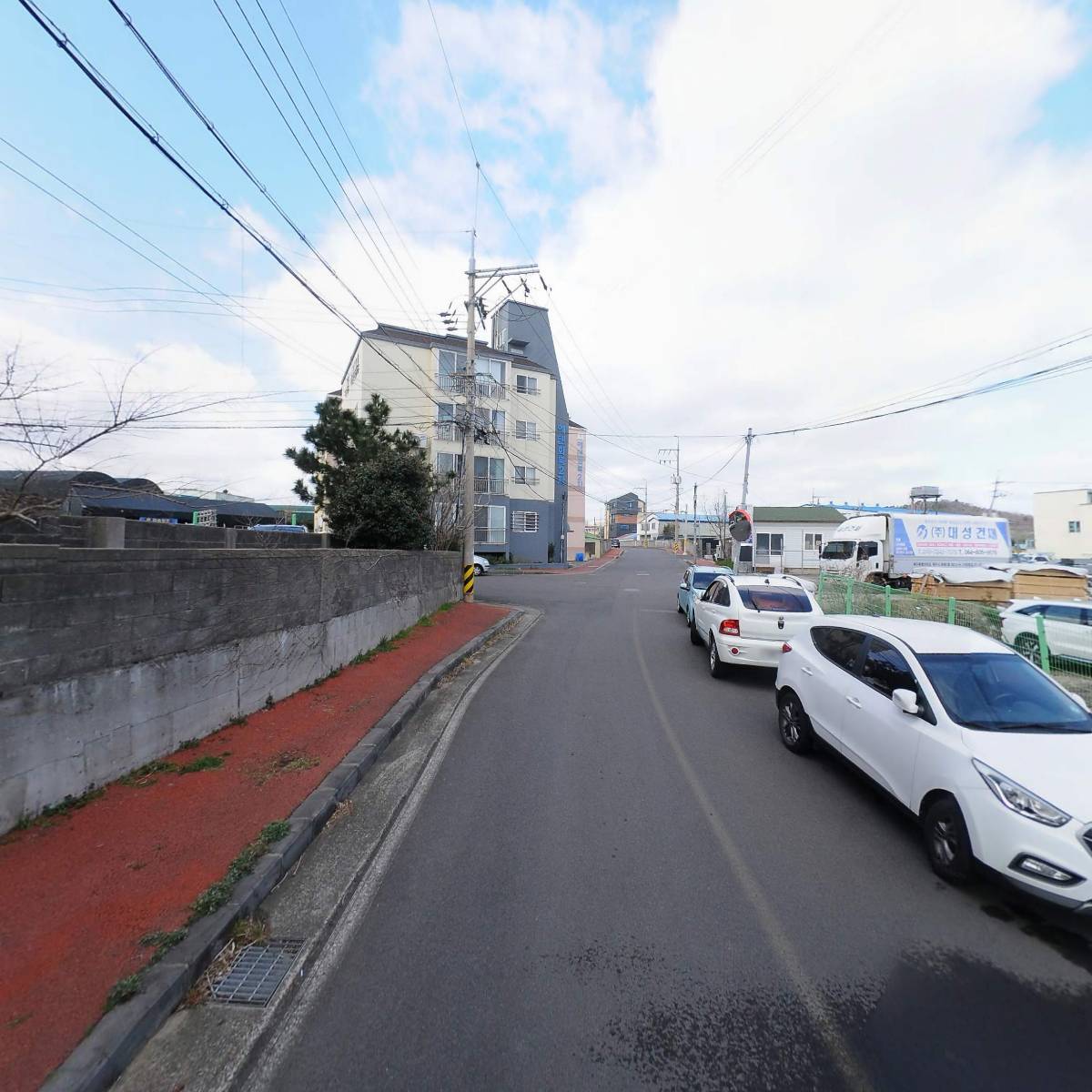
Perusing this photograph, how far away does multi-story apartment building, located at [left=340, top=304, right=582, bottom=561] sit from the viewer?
35.5 metres

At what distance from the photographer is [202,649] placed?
577 cm

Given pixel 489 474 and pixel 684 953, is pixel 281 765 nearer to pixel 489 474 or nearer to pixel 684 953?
pixel 684 953

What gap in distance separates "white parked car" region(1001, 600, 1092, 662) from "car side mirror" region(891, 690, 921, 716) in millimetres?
5791

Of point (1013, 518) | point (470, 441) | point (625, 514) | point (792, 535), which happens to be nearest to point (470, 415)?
point (470, 441)

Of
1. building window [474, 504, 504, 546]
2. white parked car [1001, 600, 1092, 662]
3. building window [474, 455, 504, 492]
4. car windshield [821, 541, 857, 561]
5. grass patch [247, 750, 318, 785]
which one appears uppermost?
building window [474, 455, 504, 492]

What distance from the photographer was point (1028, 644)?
9.70 metres

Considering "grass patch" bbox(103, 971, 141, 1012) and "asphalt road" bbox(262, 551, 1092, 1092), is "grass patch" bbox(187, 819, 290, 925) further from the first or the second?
"asphalt road" bbox(262, 551, 1092, 1092)

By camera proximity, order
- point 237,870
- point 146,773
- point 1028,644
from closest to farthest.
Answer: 1. point 237,870
2. point 146,773
3. point 1028,644

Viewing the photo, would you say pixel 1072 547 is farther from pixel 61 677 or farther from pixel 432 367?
pixel 61 677

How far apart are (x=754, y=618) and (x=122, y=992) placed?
8364 mm

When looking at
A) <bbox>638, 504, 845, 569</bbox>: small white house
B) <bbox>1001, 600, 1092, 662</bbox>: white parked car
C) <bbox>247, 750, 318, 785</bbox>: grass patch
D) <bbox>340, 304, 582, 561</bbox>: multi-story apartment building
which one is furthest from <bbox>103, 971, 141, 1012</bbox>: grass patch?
<bbox>638, 504, 845, 569</bbox>: small white house

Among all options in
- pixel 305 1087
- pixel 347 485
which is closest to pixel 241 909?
pixel 305 1087

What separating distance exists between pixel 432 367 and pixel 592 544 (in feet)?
141

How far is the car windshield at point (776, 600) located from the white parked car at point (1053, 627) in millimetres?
3063
